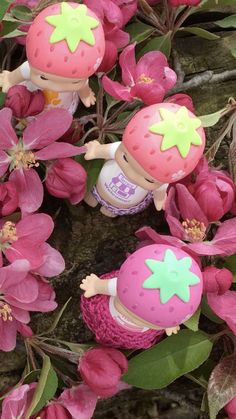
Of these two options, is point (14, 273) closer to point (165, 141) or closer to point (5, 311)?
point (5, 311)

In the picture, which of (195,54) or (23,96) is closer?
(23,96)

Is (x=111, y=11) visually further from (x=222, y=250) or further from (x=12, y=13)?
(x=222, y=250)

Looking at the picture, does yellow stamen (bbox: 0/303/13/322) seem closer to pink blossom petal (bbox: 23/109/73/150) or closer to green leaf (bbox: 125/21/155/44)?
pink blossom petal (bbox: 23/109/73/150)

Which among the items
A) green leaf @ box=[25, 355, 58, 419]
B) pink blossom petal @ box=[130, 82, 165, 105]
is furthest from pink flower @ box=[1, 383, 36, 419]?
pink blossom petal @ box=[130, 82, 165, 105]

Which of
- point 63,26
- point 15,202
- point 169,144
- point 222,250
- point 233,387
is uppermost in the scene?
point 63,26

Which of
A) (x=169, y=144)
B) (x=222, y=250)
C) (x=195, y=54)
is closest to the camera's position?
(x=169, y=144)

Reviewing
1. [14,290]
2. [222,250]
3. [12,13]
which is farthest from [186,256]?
[12,13]

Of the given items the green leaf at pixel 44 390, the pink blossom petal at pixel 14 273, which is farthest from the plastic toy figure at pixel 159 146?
the green leaf at pixel 44 390
